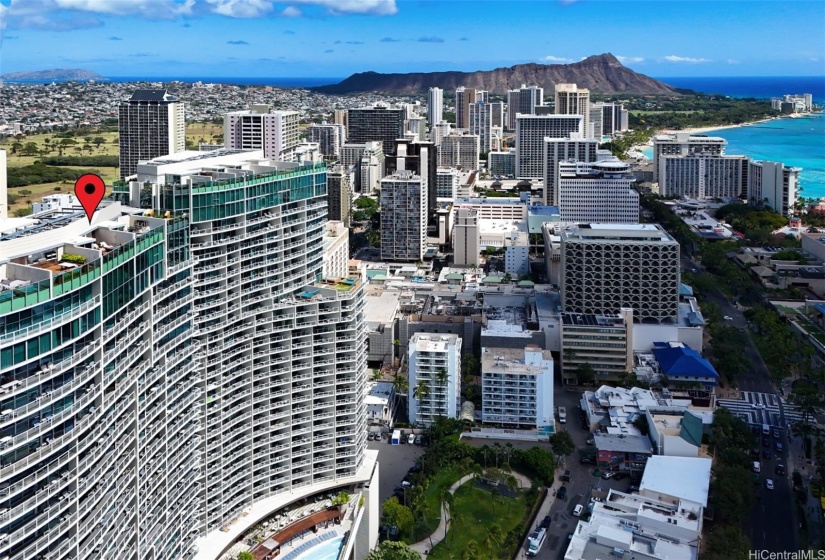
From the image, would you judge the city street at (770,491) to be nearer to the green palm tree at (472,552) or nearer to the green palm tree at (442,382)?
the green palm tree at (472,552)

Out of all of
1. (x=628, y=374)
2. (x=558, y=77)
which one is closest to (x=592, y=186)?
(x=628, y=374)

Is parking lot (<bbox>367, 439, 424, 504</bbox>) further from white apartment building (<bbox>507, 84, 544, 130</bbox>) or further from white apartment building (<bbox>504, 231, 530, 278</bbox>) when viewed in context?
white apartment building (<bbox>507, 84, 544, 130</bbox>)

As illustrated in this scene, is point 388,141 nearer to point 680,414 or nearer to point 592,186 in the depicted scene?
point 592,186

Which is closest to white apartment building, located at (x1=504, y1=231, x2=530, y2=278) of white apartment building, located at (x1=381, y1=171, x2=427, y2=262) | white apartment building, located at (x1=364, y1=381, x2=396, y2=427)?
white apartment building, located at (x1=381, y1=171, x2=427, y2=262)

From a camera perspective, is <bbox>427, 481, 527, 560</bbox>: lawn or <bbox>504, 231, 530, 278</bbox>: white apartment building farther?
<bbox>504, 231, 530, 278</bbox>: white apartment building

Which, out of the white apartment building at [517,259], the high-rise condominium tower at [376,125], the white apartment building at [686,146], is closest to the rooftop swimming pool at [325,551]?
the white apartment building at [517,259]

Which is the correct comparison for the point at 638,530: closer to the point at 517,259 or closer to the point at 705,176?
the point at 517,259
